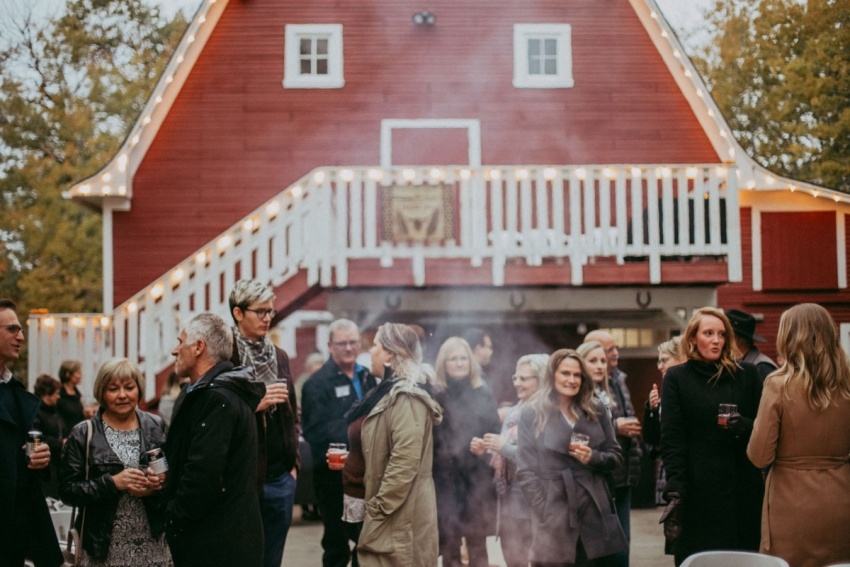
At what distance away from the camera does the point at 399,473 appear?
5.89 m

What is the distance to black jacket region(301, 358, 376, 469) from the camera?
7.79 meters

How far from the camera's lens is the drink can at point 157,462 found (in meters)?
5.06

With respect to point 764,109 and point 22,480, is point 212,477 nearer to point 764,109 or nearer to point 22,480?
point 22,480

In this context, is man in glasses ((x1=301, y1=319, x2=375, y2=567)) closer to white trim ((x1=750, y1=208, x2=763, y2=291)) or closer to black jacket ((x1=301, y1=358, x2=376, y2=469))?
black jacket ((x1=301, y1=358, x2=376, y2=469))

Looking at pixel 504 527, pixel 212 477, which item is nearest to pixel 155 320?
pixel 504 527

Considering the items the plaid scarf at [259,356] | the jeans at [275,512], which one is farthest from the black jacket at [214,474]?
the jeans at [275,512]

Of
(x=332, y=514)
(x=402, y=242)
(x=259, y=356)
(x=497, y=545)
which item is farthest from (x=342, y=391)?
(x=402, y=242)

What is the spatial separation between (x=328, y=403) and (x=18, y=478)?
108 inches

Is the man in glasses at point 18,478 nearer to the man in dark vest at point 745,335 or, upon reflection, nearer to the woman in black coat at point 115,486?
the woman in black coat at point 115,486

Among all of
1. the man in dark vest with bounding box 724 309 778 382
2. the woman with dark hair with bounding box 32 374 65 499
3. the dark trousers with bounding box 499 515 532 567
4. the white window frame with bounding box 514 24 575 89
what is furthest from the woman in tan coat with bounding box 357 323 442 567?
the white window frame with bounding box 514 24 575 89

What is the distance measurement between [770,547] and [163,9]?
31675mm

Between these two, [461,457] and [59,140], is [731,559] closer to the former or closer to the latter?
[461,457]

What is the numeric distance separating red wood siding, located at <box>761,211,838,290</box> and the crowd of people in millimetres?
9632

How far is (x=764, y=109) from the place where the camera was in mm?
28047
